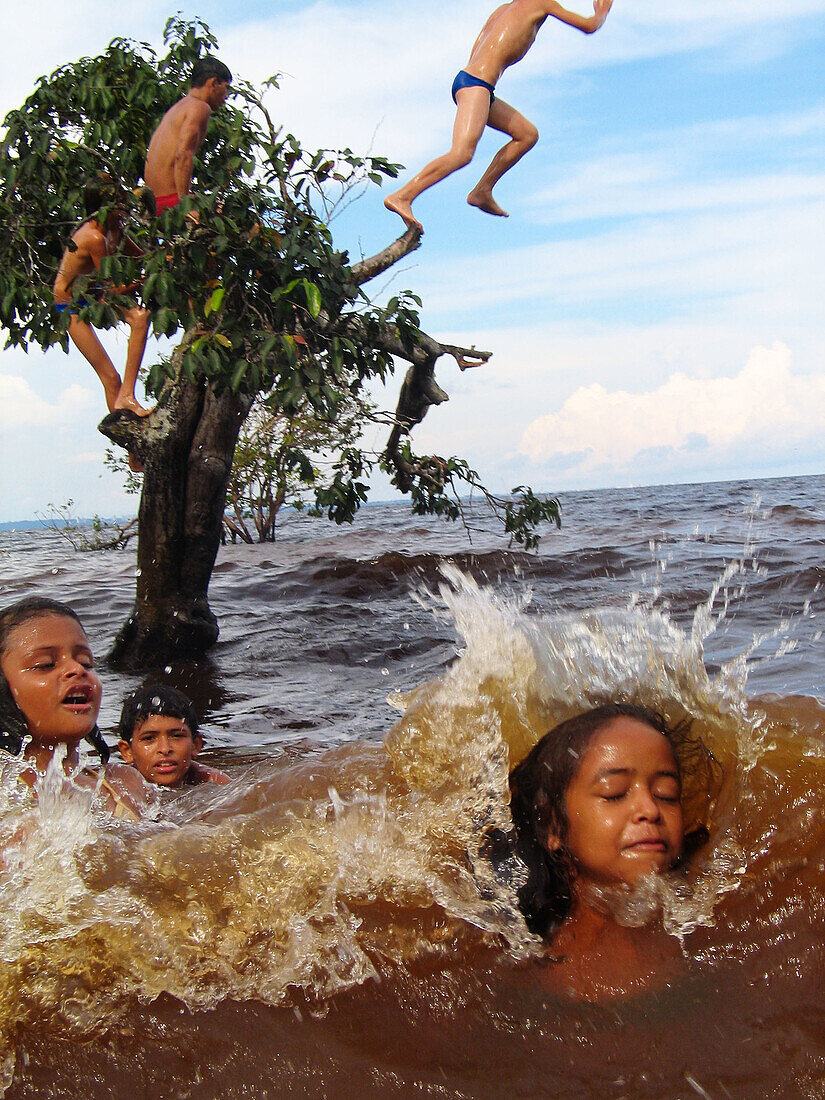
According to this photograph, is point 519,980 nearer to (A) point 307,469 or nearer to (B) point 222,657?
(A) point 307,469

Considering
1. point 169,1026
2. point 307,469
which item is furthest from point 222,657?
point 169,1026

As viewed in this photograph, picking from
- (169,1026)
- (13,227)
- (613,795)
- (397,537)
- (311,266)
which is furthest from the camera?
(397,537)

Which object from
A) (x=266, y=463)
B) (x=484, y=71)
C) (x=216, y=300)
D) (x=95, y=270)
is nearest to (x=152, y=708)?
(x=216, y=300)

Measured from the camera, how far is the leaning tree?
5.07 metres

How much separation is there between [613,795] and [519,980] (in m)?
0.51

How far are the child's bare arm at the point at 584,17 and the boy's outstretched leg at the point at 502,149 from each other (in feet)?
1.84

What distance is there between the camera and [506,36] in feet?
16.8

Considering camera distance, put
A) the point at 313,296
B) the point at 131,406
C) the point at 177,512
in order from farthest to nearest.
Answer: the point at 177,512
the point at 131,406
the point at 313,296

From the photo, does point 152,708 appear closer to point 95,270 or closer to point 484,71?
point 95,270

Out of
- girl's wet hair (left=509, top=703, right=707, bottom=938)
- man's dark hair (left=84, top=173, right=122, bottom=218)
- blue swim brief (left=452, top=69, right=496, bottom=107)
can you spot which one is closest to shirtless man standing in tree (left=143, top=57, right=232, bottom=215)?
man's dark hair (left=84, top=173, right=122, bottom=218)

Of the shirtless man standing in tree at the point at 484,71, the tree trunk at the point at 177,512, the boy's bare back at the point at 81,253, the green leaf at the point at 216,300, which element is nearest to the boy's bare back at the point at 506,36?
the shirtless man standing in tree at the point at 484,71

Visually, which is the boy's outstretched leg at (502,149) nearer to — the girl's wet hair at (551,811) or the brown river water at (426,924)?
the brown river water at (426,924)

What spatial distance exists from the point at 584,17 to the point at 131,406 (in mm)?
3412

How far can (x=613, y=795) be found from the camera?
2486mm
